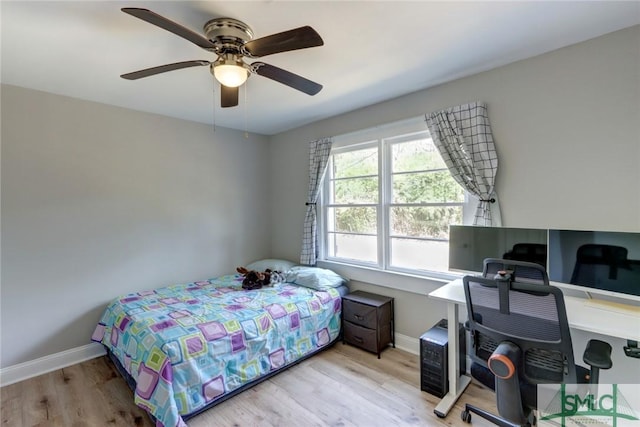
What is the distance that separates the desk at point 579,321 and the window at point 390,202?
0.56 m

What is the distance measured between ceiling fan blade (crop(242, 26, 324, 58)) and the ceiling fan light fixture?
0.11 metres

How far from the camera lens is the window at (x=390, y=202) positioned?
8.87 ft

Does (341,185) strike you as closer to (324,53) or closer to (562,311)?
(324,53)

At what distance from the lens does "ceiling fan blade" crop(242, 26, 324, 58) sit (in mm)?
1373

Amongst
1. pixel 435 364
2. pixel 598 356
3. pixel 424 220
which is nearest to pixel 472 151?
pixel 424 220

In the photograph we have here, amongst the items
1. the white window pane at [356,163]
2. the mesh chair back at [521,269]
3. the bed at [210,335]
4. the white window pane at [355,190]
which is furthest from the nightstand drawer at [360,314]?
the white window pane at [356,163]

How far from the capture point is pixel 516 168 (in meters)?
2.24

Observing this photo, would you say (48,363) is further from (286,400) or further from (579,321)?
(579,321)

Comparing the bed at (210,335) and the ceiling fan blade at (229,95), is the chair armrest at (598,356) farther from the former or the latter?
the ceiling fan blade at (229,95)

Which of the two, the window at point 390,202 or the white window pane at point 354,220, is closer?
the window at point 390,202

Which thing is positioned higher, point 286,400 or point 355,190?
point 355,190

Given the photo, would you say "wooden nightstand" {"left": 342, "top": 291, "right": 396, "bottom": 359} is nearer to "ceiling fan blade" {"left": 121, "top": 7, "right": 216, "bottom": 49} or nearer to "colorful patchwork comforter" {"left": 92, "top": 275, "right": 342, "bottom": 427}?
"colorful patchwork comforter" {"left": 92, "top": 275, "right": 342, "bottom": 427}

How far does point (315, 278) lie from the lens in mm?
3121

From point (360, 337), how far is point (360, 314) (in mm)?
226
